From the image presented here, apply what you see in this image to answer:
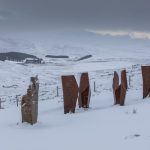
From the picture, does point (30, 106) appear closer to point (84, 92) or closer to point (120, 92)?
point (84, 92)

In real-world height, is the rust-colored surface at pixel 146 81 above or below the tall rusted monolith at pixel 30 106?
above

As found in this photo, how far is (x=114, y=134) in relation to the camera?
9445mm

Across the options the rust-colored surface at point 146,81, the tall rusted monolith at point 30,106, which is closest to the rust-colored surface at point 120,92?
the rust-colored surface at point 146,81

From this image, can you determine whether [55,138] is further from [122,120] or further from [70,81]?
[70,81]

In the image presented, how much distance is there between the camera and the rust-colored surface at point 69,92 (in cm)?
1425

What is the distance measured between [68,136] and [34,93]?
9.88 feet

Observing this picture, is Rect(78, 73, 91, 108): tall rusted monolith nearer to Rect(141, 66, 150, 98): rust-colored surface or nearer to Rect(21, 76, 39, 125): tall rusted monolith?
Rect(141, 66, 150, 98): rust-colored surface

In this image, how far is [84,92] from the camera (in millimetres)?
15219

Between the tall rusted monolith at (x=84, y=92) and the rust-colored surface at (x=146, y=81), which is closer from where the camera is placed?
the tall rusted monolith at (x=84, y=92)

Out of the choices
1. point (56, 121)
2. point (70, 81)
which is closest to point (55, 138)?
point (56, 121)

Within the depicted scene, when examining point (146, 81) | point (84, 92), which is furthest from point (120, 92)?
point (146, 81)

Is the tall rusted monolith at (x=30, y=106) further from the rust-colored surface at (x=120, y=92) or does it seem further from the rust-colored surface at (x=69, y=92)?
the rust-colored surface at (x=120, y=92)

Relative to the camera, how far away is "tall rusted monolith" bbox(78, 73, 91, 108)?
1501cm

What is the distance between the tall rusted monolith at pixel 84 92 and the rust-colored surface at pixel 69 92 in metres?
0.63
